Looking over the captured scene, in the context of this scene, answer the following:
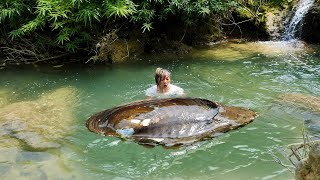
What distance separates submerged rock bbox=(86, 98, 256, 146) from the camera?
456 centimetres

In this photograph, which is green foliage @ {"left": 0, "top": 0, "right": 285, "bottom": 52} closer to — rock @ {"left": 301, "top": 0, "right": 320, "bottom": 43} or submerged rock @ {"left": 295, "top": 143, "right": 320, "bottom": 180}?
rock @ {"left": 301, "top": 0, "right": 320, "bottom": 43}

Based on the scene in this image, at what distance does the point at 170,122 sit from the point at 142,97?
237cm

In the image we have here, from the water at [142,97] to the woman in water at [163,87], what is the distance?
31.1 inches

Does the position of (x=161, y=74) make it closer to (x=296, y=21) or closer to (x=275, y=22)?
(x=275, y=22)

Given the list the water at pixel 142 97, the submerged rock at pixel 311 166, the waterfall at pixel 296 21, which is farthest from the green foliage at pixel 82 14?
the submerged rock at pixel 311 166

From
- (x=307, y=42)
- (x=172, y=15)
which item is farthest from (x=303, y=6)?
(x=172, y=15)

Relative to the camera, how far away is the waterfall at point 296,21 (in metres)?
9.99

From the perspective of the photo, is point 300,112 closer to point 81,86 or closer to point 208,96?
point 208,96

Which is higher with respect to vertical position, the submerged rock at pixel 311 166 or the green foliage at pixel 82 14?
the green foliage at pixel 82 14

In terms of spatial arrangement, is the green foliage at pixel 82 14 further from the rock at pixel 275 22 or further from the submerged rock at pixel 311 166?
the submerged rock at pixel 311 166

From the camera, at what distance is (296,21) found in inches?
395

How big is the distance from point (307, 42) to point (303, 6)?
105 centimetres

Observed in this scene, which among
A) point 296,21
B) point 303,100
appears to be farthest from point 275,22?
point 303,100

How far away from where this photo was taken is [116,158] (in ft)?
15.6
